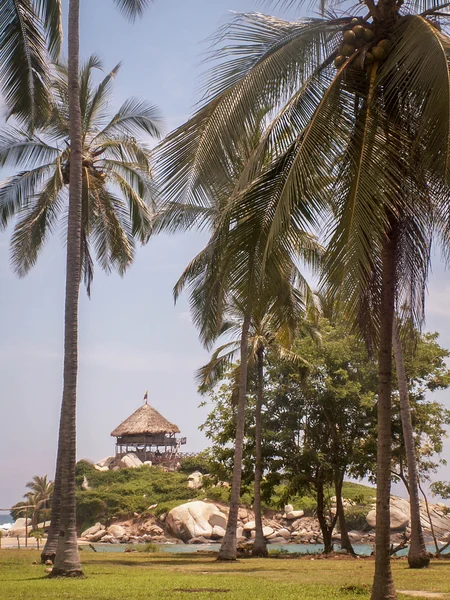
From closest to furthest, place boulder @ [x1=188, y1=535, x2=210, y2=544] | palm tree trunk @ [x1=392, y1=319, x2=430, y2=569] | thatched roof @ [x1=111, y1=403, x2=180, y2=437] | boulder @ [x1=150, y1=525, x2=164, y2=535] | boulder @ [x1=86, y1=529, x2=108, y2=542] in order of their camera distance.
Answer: palm tree trunk @ [x1=392, y1=319, x2=430, y2=569] < boulder @ [x1=188, y1=535, x2=210, y2=544] < boulder @ [x1=86, y1=529, x2=108, y2=542] < boulder @ [x1=150, y1=525, x2=164, y2=535] < thatched roof @ [x1=111, y1=403, x2=180, y2=437]

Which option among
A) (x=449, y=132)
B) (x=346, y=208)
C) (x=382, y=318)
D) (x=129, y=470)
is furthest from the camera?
(x=129, y=470)

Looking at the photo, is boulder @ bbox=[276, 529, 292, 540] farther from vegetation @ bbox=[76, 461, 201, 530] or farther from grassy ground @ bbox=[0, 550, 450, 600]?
grassy ground @ bbox=[0, 550, 450, 600]

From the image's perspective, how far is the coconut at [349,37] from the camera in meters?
8.49

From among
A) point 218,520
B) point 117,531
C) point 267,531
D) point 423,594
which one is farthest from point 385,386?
point 117,531

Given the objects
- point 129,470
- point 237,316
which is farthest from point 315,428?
point 129,470

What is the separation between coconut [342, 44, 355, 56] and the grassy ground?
713 cm

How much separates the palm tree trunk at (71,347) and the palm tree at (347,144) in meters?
6.09

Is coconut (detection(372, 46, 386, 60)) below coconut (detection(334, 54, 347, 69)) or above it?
below

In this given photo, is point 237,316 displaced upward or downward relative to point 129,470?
upward

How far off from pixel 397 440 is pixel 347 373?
2749 mm

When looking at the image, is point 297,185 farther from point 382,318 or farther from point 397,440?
point 397,440

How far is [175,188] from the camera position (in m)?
8.44

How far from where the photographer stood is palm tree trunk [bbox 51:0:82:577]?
43.3 ft

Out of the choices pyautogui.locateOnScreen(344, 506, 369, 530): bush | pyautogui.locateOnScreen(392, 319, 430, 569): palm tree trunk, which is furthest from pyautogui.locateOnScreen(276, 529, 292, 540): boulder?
pyautogui.locateOnScreen(392, 319, 430, 569): palm tree trunk
